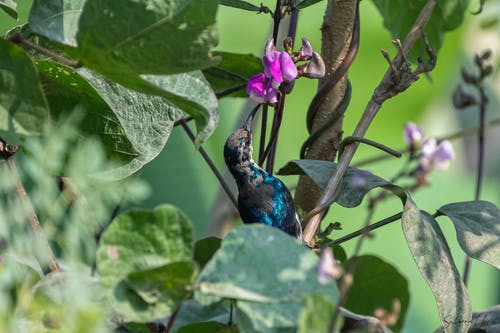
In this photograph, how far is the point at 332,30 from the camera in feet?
3.67

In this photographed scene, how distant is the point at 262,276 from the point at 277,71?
399 millimetres

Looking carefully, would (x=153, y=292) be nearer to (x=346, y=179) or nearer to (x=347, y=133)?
(x=346, y=179)

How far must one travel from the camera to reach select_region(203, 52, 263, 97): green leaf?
1.11 m

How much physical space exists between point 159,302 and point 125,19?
0.22 metres

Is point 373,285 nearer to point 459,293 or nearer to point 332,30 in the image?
point 459,293

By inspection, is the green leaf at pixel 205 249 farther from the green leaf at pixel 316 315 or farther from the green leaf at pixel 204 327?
the green leaf at pixel 316 315

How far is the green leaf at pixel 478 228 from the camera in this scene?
88 centimetres

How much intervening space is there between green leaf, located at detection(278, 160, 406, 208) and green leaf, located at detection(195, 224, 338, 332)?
27 cm

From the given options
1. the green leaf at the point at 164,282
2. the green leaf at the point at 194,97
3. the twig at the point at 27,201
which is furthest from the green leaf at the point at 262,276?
the twig at the point at 27,201

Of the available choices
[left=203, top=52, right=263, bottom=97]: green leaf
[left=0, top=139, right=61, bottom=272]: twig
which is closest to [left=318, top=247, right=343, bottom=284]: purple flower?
[left=0, top=139, right=61, bottom=272]: twig

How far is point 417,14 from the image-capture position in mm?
1177

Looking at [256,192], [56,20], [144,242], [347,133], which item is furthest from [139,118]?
[347,133]

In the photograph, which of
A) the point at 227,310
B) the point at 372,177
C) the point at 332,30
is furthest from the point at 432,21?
the point at 227,310

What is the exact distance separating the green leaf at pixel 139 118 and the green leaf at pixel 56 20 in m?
0.10
